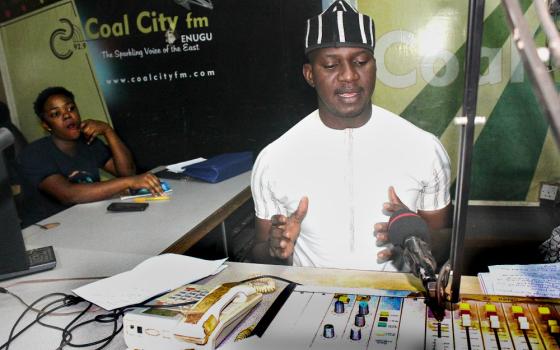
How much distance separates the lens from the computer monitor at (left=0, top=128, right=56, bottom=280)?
1.59 meters

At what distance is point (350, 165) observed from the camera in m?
1.80

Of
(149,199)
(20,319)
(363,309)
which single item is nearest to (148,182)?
(149,199)

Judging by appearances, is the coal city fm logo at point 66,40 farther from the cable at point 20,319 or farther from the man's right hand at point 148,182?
the cable at point 20,319

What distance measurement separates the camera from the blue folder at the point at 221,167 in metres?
2.08

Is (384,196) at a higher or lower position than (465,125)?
lower

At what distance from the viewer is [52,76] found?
238 cm

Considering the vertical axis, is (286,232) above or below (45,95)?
below

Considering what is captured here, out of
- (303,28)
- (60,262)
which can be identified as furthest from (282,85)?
(60,262)

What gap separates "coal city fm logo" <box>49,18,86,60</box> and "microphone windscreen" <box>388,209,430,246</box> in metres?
1.60

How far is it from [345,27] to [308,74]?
215 mm

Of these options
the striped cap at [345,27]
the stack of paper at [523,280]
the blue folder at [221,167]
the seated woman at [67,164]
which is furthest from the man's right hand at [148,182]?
the stack of paper at [523,280]

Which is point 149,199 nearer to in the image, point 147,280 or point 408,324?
point 147,280

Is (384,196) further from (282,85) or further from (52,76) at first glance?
(52,76)

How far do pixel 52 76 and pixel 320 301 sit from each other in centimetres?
178
